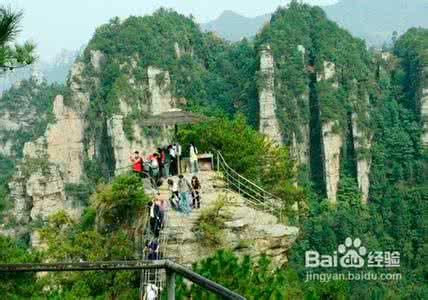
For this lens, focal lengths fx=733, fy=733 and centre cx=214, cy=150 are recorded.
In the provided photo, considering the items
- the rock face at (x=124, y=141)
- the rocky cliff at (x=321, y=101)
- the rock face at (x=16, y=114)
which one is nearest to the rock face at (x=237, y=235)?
the rock face at (x=124, y=141)

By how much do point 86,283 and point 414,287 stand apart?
1240 inches

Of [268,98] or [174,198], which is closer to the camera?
[174,198]

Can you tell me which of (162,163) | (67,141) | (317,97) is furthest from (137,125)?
(162,163)

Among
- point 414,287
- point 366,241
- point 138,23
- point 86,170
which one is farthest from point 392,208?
point 138,23

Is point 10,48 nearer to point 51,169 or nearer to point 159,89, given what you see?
point 51,169

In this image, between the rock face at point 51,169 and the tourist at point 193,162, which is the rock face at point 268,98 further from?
the tourist at point 193,162

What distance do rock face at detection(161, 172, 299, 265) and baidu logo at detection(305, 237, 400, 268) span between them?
1653 cm

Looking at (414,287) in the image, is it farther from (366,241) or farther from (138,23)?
(138,23)

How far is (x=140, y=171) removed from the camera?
13180mm

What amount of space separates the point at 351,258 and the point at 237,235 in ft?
77.5

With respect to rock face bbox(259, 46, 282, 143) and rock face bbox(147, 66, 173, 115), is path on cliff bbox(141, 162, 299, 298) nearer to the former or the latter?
rock face bbox(259, 46, 282, 143)

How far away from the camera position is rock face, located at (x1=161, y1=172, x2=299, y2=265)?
10.8 metres

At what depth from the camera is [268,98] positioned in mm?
65750

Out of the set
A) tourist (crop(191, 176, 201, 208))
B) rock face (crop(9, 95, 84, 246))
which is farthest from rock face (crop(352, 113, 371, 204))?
tourist (crop(191, 176, 201, 208))
